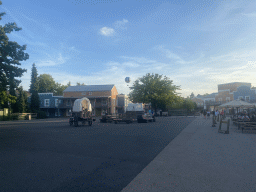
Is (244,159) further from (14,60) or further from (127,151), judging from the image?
(14,60)

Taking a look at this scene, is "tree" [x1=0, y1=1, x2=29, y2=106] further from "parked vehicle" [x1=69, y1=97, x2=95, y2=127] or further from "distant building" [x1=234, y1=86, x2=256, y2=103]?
"distant building" [x1=234, y1=86, x2=256, y2=103]

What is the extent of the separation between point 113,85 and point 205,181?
5283 cm

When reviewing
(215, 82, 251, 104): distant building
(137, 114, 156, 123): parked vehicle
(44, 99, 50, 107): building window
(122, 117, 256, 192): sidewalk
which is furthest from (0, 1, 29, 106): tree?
(215, 82, 251, 104): distant building

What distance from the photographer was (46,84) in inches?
3137

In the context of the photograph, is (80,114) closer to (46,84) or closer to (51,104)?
(51,104)

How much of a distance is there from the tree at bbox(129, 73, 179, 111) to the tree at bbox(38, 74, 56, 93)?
138ft

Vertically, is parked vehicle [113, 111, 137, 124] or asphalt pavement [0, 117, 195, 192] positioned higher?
parked vehicle [113, 111, 137, 124]

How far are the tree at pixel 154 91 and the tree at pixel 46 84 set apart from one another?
4220 cm

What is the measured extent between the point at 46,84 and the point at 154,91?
48.4 m

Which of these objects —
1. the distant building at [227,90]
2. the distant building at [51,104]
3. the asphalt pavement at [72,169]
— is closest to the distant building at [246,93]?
the distant building at [227,90]

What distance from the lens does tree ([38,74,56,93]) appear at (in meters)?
78.9

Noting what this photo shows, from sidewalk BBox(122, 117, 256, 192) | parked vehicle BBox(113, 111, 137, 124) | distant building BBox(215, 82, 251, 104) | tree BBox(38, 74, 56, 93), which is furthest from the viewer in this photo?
tree BBox(38, 74, 56, 93)

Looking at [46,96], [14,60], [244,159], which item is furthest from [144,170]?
[46,96]

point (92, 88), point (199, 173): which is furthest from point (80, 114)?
point (92, 88)
